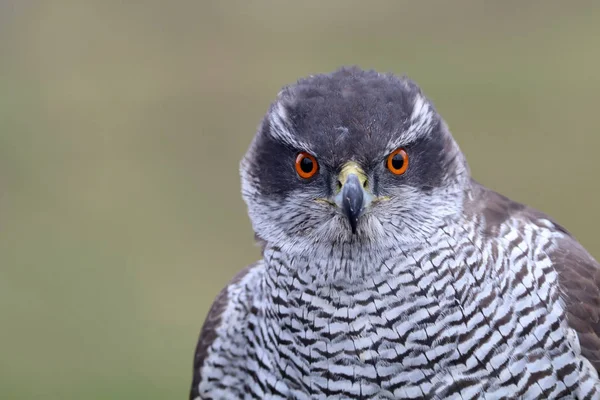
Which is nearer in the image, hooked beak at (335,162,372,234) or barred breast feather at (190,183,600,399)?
hooked beak at (335,162,372,234)

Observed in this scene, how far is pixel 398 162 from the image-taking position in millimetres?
3828

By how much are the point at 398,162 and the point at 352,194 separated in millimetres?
285

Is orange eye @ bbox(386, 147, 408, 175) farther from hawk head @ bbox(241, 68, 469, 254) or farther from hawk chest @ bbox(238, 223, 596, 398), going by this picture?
hawk chest @ bbox(238, 223, 596, 398)

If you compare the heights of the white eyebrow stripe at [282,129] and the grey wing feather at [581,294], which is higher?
the white eyebrow stripe at [282,129]

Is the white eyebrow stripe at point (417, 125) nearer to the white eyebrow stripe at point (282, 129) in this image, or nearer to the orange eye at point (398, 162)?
the orange eye at point (398, 162)

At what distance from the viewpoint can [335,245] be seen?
152 inches

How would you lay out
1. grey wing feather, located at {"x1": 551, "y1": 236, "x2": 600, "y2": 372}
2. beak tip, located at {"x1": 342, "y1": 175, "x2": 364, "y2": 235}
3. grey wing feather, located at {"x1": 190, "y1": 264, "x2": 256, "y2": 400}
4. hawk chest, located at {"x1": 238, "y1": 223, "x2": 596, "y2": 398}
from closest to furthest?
beak tip, located at {"x1": 342, "y1": 175, "x2": 364, "y2": 235} → hawk chest, located at {"x1": 238, "y1": 223, "x2": 596, "y2": 398} → grey wing feather, located at {"x1": 551, "y1": 236, "x2": 600, "y2": 372} → grey wing feather, located at {"x1": 190, "y1": 264, "x2": 256, "y2": 400}

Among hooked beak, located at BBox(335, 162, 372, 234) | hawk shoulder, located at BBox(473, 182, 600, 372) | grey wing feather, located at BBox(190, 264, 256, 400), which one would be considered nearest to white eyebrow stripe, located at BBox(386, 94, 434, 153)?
hooked beak, located at BBox(335, 162, 372, 234)

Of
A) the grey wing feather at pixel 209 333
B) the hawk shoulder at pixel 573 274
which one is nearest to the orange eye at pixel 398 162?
the hawk shoulder at pixel 573 274

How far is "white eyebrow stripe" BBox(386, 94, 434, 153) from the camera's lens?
3805mm

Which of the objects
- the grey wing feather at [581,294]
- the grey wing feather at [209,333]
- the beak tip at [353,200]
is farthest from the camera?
the grey wing feather at [209,333]

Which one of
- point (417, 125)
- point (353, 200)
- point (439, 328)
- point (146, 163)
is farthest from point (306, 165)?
point (146, 163)

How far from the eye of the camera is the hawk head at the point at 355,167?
375cm

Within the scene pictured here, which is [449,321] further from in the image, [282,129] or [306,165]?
[282,129]
